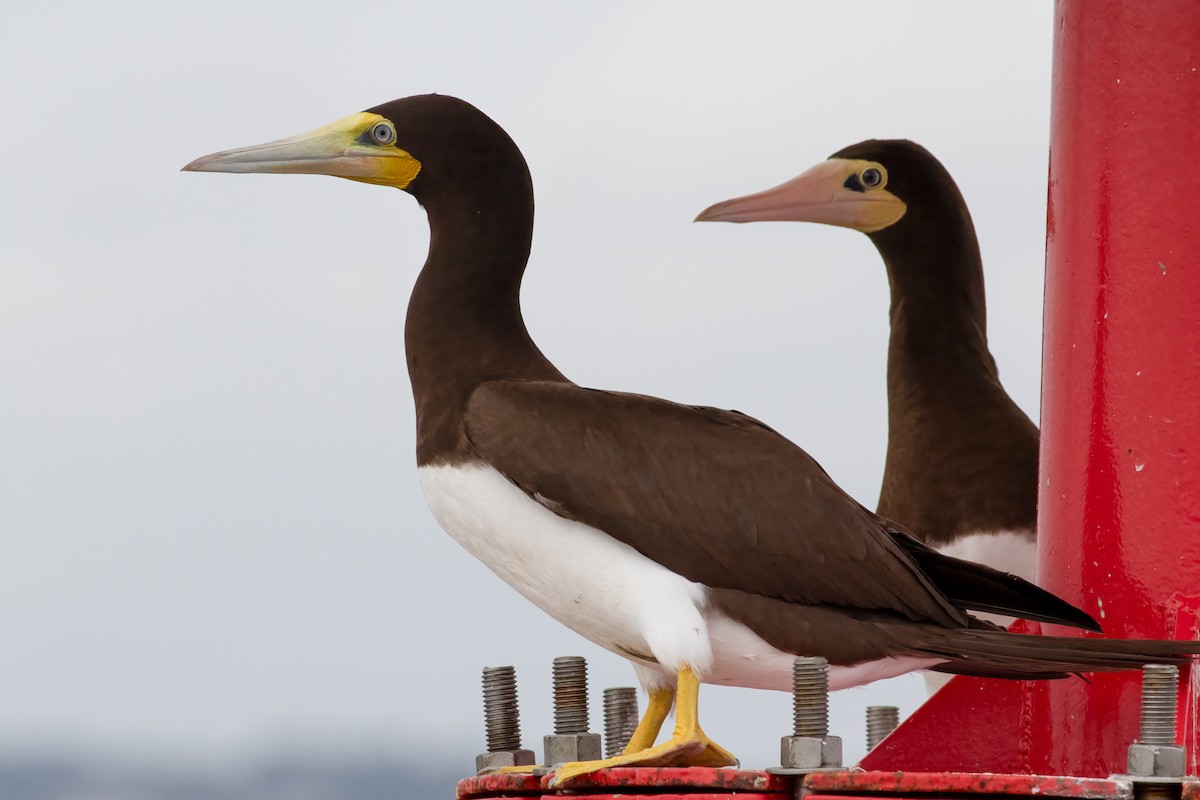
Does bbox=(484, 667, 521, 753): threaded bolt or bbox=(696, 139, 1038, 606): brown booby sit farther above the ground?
bbox=(696, 139, 1038, 606): brown booby

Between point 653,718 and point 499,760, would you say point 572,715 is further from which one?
point 653,718

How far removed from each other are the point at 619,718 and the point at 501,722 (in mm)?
384

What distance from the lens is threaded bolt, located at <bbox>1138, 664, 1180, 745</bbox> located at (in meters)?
3.53

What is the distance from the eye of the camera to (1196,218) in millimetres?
4195

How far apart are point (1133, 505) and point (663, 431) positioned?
115 cm

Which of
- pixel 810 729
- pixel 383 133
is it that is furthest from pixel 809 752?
pixel 383 133

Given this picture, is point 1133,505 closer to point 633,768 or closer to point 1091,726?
point 1091,726

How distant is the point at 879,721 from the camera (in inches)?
237

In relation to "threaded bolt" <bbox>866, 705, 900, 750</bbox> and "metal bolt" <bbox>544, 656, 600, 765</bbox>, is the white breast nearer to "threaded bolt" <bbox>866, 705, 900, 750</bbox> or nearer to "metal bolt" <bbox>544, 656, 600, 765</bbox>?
"metal bolt" <bbox>544, 656, 600, 765</bbox>

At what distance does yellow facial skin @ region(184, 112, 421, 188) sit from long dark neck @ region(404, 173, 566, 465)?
14 centimetres

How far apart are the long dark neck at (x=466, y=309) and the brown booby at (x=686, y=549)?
12 mm

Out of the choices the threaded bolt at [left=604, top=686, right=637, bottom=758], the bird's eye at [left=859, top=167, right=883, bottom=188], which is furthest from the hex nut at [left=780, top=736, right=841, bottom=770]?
the bird's eye at [left=859, top=167, right=883, bottom=188]

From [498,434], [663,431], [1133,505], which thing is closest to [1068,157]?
[1133,505]

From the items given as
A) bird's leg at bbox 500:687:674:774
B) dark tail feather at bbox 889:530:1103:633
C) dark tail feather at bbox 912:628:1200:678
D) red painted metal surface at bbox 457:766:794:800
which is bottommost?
red painted metal surface at bbox 457:766:794:800
